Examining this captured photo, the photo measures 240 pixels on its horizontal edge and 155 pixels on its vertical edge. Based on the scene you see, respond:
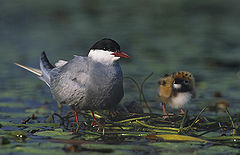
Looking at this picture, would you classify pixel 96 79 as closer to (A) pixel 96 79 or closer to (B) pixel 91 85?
(A) pixel 96 79

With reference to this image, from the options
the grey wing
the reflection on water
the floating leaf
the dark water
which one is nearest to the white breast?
the dark water

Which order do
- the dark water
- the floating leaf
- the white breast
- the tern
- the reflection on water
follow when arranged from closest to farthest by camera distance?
the floating leaf < the tern < the white breast < the dark water < the reflection on water

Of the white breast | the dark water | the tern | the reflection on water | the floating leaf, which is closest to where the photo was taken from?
the floating leaf

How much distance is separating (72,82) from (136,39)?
8947 millimetres

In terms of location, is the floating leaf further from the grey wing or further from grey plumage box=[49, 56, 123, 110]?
the grey wing

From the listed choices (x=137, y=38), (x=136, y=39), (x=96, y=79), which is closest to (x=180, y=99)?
(x=96, y=79)

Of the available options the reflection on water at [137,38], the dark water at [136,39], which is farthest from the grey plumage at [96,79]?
the reflection on water at [137,38]

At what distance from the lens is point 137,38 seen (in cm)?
1538

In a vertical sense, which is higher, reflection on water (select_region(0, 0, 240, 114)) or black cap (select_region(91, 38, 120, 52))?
reflection on water (select_region(0, 0, 240, 114))

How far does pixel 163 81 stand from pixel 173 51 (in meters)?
5.88

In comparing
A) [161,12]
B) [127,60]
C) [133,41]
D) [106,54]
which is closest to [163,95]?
[106,54]

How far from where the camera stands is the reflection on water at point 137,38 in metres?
9.96

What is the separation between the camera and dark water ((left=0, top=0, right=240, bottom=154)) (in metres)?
9.51

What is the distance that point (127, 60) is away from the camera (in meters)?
12.2
